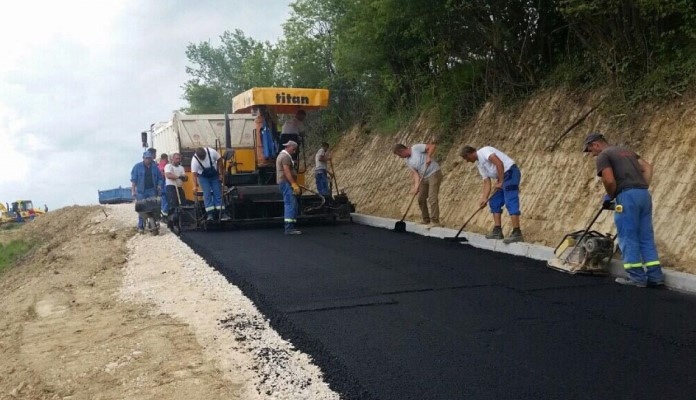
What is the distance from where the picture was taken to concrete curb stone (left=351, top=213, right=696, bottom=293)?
5410 mm

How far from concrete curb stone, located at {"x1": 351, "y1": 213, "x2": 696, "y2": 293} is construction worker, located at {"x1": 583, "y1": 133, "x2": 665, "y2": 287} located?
155mm

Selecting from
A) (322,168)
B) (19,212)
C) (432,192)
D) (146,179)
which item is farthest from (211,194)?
(19,212)

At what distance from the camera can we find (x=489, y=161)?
7715 millimetres

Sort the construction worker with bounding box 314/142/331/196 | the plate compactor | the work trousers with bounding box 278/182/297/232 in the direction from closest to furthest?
the plate compactor → the work trousers with bounding box 278/182/297/232 → the construction worker with bounding box 314/142/331/196

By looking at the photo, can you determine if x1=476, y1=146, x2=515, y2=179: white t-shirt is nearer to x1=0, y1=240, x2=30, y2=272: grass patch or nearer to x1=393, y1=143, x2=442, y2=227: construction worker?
x1=393, y1=143, x2=442, y2=227: construction worker

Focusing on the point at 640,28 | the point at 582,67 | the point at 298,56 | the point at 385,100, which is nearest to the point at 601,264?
the point at 640,28

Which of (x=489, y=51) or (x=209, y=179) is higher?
(x=489, y=51)

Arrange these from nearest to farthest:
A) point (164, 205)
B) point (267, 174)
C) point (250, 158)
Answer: point (267, 174) → point (164, 205) → point (250, 158)

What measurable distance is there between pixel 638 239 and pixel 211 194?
732 centimetres

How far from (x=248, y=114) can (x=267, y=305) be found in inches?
301

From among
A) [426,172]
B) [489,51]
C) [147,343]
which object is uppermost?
[489,51]

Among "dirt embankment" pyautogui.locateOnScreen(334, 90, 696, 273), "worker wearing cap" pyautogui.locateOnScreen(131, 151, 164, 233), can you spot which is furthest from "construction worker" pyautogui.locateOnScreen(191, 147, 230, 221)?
"dirt embankment" pyautogui.locateOnScreen(334, 90, 696, 273)

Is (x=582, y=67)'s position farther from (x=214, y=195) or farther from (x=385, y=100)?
(x=385, y=100)

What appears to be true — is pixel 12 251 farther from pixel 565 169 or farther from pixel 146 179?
pixel 565 169
